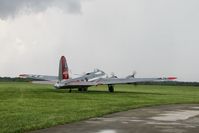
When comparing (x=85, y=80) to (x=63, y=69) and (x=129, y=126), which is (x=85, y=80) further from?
(x=129, y=126)

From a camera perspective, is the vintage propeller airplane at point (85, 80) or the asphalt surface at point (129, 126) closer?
the asphalt surface at point (129, 126)

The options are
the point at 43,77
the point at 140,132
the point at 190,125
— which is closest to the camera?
the point at 140,132

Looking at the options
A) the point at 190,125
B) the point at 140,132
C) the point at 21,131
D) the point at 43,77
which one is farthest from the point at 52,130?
the point at 43,77

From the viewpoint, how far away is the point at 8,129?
15430mm

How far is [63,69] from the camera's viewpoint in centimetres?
5475

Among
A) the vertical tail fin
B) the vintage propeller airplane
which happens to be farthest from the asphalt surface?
the vertical tail fin

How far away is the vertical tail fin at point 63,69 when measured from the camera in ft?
178

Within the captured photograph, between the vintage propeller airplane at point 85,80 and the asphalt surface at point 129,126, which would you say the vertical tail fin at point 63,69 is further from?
the asphalt surface at point 129,126

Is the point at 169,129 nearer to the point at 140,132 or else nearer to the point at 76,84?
the point at 140,132

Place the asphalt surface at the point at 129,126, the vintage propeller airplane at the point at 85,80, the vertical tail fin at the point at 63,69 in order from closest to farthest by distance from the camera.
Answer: the asphalt surface at the point at 129,126, the vintage propeller airplane at the point at 85,80, the vertical tail fin at the point at 63,69


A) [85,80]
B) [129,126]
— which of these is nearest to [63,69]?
[85,80]

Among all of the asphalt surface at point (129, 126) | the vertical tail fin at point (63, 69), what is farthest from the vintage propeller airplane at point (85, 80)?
the asphalt surface at point (129, 126)

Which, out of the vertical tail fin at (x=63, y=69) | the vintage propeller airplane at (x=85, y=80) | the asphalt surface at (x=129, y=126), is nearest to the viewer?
the asphalt surface at (x=129, y=126)

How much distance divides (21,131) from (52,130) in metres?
1.16
